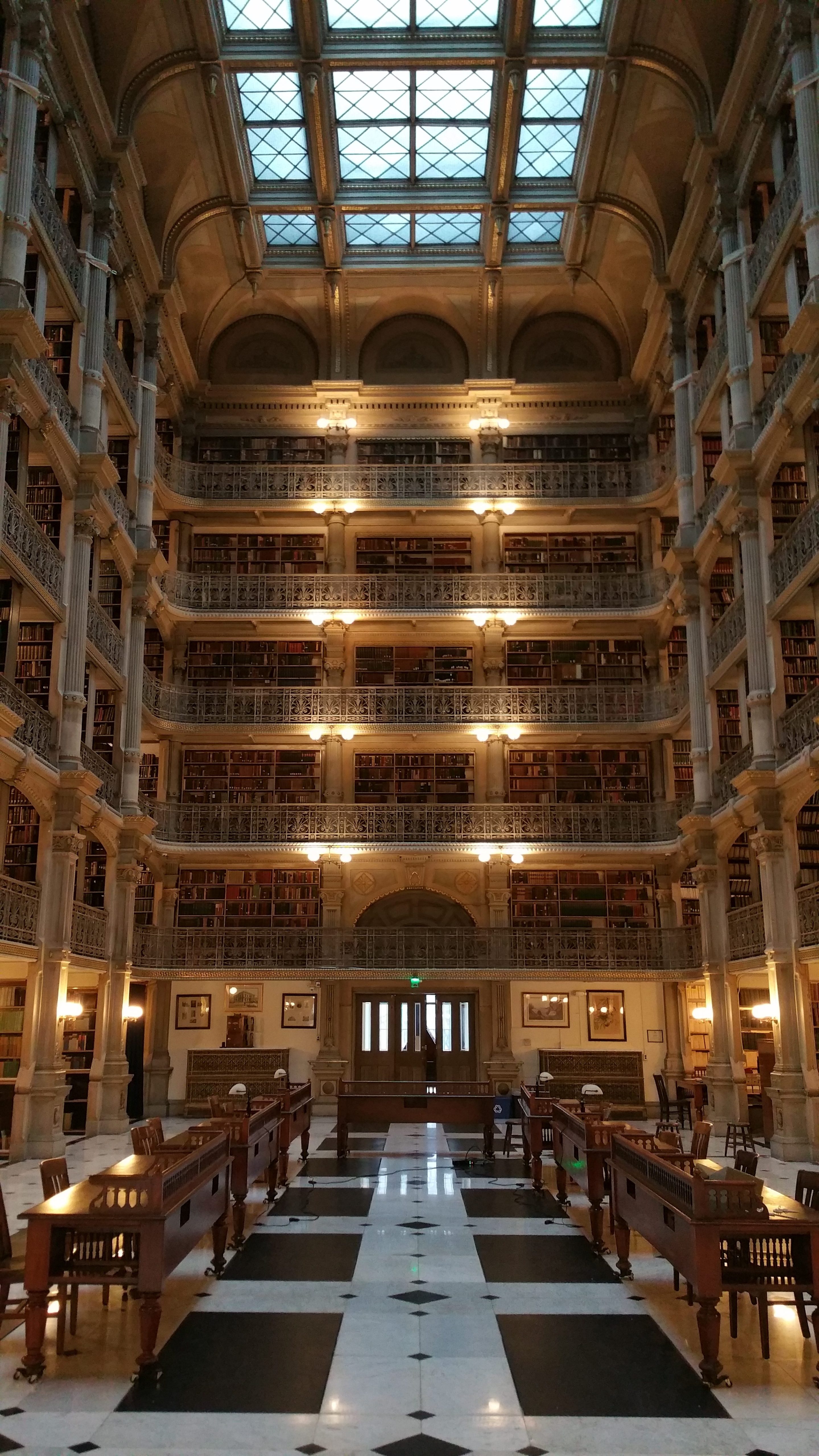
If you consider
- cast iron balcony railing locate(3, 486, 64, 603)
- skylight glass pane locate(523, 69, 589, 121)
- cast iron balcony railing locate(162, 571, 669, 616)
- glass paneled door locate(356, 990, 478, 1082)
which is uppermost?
skylight glass pane locate(523, 69, 589, 121)

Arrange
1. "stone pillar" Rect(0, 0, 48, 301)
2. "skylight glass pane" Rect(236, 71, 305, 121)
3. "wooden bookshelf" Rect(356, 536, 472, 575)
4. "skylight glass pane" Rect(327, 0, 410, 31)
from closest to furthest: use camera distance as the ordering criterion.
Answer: "stone pillar" Rect(0, 0, 48, 301)
"skylight glass pane" Rect(327, 0, 410, 31)
"skylight glass pane" Rect(236, 71, 305, 121)
"wooden bookshelf" Rect(356, 536, 472, 575)

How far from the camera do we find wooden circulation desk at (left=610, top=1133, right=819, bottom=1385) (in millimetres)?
4551

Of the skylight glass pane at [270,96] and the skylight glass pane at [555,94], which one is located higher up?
the skylight glass pane at [555,94]

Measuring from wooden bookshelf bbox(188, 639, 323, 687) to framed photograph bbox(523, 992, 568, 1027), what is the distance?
20.4ft

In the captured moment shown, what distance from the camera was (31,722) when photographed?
11.9 metres

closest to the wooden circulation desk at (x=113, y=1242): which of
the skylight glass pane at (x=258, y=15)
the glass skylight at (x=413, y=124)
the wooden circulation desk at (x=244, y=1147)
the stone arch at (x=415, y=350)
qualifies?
the wooden circulation desk at (x=244, y=1147)

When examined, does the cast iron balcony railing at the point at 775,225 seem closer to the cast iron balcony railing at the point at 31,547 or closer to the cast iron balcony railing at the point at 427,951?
the cast iron balcony railing at the point at 31,547

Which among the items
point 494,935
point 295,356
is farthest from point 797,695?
point 295,356

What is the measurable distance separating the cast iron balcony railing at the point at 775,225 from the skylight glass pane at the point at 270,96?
710 centimetres

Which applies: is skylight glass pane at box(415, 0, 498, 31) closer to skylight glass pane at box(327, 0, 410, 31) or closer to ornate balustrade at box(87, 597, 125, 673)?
skylight glass pane at box(327, 0, 410, 31)

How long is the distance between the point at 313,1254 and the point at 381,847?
1078 cm

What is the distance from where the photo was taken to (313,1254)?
7023mm

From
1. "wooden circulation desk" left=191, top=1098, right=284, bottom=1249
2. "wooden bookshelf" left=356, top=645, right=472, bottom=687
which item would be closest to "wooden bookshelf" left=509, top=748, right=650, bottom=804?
"wooden bookshelf" left=356, top=645, right=472, bottom=687

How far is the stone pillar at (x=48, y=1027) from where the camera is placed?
11469 mm
